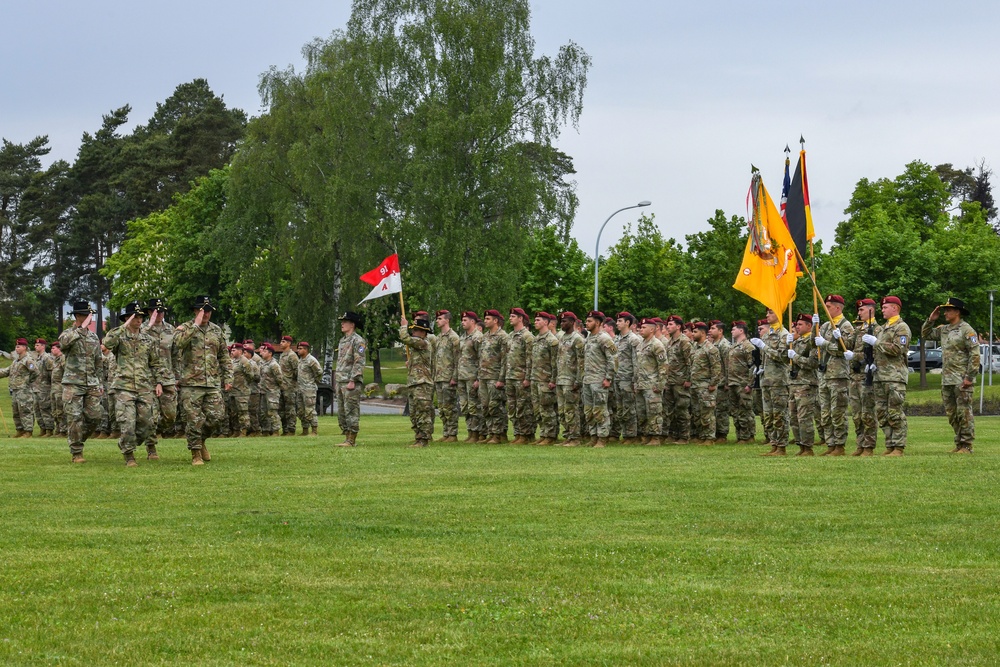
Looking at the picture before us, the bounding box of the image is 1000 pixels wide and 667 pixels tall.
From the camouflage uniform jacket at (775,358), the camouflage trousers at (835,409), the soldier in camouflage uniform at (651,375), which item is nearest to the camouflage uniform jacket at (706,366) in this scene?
the soldier in camouflage uniform at (651,375)

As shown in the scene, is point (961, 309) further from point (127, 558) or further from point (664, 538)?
point (127, 558)

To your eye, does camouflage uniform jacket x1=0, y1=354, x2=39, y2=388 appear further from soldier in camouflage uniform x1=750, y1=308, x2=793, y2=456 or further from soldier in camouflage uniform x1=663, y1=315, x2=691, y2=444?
soldier in camouflage uniform x1=750, y1=308, x2=793, y2=456

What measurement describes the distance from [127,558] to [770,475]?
8.46 m

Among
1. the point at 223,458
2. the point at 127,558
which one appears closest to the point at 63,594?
the point at 127,558

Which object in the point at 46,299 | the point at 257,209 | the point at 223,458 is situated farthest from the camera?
the point at 46,299

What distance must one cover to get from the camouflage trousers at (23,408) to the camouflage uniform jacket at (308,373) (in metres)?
6.60

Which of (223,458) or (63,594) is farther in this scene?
(223,458)

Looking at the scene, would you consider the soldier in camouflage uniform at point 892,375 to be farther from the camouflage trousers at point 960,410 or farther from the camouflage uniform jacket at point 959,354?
the camouflage trousers at point 960,410

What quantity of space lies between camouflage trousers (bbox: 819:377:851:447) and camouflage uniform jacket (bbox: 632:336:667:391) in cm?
368

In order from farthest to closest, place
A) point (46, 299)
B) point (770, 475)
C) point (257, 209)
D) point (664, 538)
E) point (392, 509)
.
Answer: point (46, 299)
point (257, 209)
point (770, 475)
point (392, 509)
point (664, 538)

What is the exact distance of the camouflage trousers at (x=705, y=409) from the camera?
78.7 ft

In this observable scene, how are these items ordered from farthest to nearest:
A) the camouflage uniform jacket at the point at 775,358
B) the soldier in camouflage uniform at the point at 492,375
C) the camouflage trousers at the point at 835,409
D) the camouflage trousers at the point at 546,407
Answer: the soldier in camouflage uniform at the point at 492,375 → the camouflage trousers at the point at 546,407 → the camouflage uniform jacket at the point at 775,358 → the camouflage trousers at the point at 835,409

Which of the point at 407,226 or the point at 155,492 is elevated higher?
the point at 407,226

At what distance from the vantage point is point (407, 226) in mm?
49031
